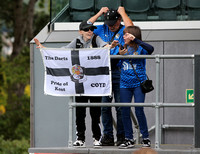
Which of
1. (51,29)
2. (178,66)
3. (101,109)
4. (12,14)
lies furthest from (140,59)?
(12,14)

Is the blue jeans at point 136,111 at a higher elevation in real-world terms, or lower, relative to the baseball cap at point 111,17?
lower

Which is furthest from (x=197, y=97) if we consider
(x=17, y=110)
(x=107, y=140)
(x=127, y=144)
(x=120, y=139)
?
(x=17, y=110)

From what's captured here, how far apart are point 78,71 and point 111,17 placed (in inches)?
32.8

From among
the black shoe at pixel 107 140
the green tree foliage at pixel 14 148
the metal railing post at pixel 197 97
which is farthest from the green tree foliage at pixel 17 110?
the metal railing post at pixel 197 97

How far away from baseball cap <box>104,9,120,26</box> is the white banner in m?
0.56

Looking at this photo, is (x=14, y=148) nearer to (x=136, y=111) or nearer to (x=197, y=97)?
(x=136, y=111)

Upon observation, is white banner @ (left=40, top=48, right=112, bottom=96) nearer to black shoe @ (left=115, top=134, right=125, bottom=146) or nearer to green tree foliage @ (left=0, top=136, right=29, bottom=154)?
black shoe @ (left=115, top=134, right=125, bottom=146)

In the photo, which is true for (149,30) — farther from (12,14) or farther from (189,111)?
(12,14)

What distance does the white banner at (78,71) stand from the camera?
20.6 ft

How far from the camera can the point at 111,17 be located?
662 centimetres

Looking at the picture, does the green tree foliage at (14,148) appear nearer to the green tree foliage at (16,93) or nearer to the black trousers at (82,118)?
the green tree foliage at (16,93)

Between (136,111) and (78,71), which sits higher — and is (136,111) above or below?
below

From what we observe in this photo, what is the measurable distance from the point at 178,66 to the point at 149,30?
0.85 m

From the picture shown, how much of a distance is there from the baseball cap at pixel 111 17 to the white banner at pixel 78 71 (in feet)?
1.85
